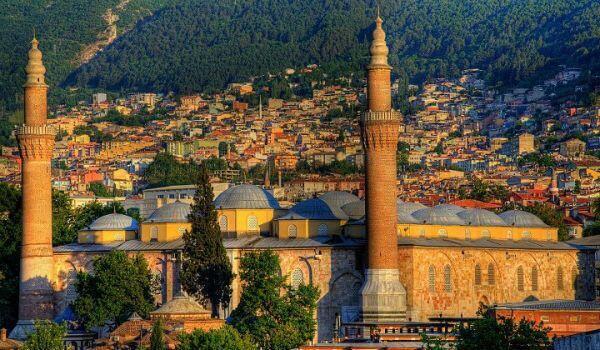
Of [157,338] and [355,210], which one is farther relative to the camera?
[355,210]

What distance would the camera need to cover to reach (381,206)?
6488 cm

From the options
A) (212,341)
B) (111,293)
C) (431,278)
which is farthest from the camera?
(431,278)

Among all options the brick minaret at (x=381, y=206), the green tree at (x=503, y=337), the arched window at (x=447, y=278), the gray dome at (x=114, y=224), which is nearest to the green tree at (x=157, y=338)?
the brick minaret at (x=381, y=206)

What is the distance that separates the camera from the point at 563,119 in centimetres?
18925

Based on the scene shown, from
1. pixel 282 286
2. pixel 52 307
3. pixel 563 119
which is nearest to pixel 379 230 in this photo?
pixel 282 286

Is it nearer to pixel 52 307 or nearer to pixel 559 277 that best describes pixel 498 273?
pixel 559 277

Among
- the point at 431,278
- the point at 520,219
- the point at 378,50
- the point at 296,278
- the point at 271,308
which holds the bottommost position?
the point at 271,308

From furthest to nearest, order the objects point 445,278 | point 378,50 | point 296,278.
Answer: point 445,278, point 296,278, point 378,50

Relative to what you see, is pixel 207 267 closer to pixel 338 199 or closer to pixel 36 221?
pixel 36 221

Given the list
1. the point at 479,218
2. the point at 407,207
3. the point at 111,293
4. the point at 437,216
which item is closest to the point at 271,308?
the point at 111,293

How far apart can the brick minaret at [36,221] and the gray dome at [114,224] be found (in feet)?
17.2

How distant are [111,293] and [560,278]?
19.2 m

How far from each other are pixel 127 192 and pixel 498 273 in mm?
90819

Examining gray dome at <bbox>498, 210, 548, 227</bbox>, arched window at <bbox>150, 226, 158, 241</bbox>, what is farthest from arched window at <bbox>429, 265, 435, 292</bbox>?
arched window at <bbox>150, 226, 158, 241</bbox>
